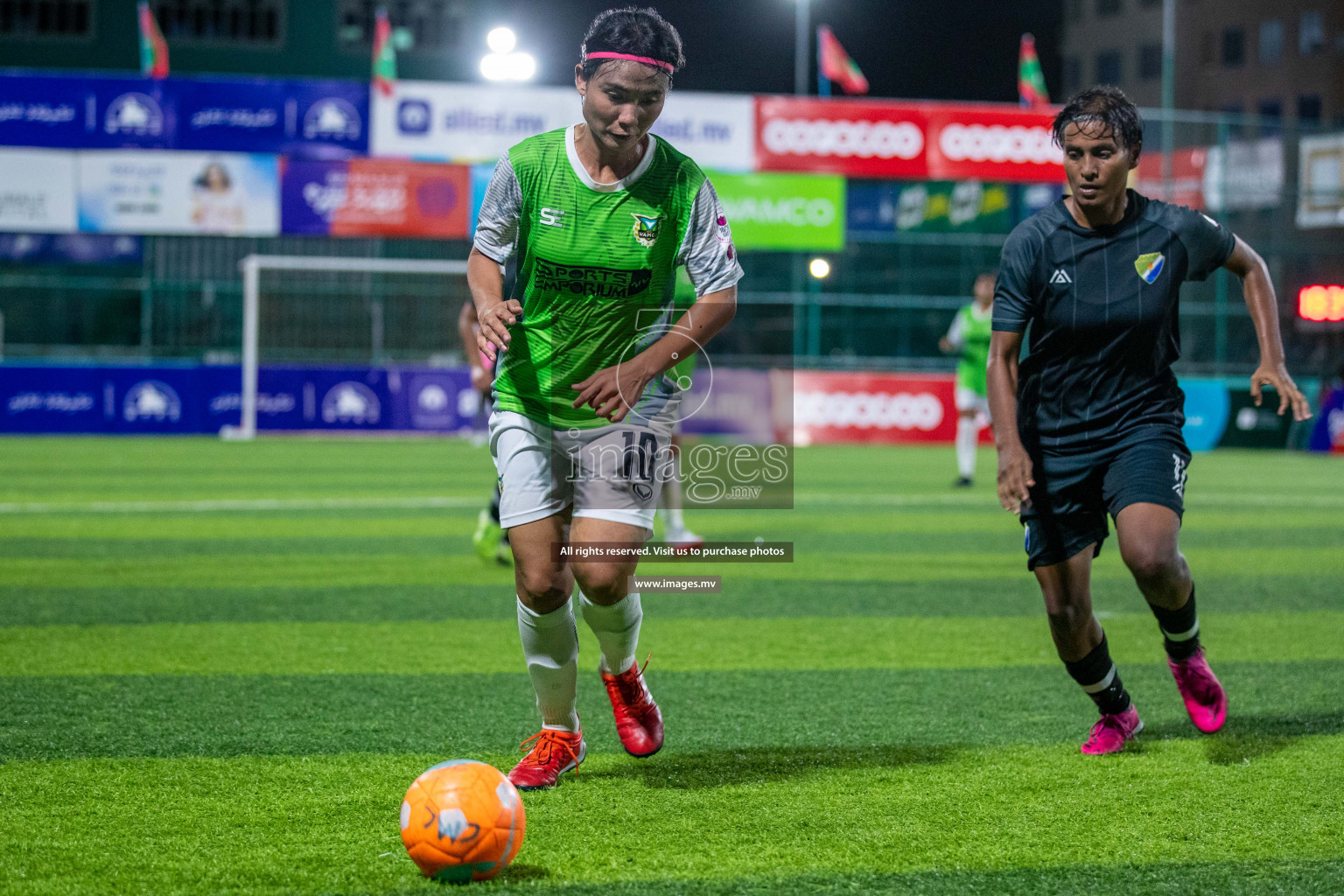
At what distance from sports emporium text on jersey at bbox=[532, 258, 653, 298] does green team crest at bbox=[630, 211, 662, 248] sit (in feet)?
0.28

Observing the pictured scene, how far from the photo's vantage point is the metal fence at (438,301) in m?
25.4

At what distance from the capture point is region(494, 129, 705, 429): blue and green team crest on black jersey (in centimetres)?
398

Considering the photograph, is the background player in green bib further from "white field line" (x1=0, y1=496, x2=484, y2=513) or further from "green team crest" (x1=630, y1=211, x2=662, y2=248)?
"green team crest" (x1=630, y1=211, x2=662, y2=248)

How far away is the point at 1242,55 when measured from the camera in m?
63.2

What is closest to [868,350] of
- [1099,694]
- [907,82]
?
[907,82]

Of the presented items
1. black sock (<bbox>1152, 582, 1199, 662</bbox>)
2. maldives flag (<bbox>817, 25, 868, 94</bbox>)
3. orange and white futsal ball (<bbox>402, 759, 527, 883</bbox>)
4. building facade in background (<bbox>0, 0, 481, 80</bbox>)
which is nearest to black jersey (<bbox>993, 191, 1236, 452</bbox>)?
black sock (<bbox>1152, 582, 1199, 662</bbox>)

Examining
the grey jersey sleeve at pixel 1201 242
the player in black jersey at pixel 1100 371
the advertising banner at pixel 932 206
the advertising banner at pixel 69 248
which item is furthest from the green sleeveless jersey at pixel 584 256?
the advertising banner at pixel 69 248

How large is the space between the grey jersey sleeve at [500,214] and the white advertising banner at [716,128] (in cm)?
2104

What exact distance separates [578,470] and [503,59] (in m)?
22.7

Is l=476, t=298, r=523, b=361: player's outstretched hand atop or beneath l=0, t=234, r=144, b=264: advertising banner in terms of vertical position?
beneath

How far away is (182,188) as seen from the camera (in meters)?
24.7

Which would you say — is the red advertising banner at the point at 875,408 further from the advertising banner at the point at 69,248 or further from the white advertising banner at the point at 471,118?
the advertising banner at the point at 69,248

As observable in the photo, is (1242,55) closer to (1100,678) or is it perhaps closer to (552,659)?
(1100,678)

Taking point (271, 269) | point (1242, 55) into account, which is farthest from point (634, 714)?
point (1242, 55)
